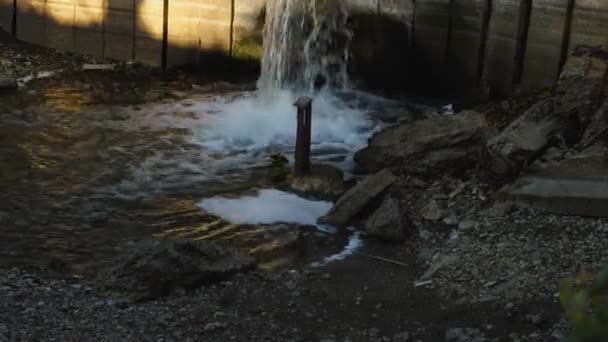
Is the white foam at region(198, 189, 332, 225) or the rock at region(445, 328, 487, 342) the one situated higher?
the rock at region(445, 328, 487, 342)

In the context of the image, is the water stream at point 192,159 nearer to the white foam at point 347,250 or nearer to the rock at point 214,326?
the white foam at point 347,250

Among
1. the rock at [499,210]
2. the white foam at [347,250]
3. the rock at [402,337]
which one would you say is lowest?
the white foam at [347,250]

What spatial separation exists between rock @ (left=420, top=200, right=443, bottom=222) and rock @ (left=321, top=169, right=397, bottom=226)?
373mm

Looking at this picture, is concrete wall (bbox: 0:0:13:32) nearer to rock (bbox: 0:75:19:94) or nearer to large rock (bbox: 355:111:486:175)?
rock (bbox: 0:75:19:94)

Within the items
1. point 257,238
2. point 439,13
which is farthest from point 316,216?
point 439,13

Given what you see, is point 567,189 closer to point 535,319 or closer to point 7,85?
point 535,319

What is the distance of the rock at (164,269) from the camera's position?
218 inches

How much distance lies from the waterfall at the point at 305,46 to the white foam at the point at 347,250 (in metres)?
5.50

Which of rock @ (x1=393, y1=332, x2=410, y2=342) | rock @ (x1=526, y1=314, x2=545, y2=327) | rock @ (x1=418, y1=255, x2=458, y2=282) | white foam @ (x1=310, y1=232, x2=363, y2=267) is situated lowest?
white foam @ (x1=310, y1=232, x2=363, y2=267)

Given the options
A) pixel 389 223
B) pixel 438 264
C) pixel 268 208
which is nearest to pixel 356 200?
pixel 389 223

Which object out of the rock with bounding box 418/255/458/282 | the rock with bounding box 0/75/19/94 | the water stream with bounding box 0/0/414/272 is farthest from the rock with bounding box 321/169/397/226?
the rock with bounding box 0/75/19/94

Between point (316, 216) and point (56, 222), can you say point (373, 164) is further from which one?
point (56, 222)

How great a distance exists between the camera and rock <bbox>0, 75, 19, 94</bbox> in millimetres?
11463

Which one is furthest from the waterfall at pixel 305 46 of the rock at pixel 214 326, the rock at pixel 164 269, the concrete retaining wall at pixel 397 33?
the rock at pixel 214 326
